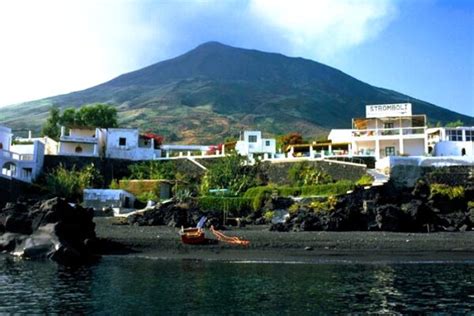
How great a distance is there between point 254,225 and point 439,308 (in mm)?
28285

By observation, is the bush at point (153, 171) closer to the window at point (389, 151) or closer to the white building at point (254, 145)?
the white building at point (254, 145)

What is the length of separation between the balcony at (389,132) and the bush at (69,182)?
2874 centimetres

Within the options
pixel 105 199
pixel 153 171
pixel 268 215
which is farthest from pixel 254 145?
pixel 105 199

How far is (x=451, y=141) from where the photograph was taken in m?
56.7

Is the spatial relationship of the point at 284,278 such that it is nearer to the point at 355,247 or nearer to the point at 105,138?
the point at 355,247

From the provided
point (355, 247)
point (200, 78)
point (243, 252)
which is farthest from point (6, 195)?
point (200, 78)

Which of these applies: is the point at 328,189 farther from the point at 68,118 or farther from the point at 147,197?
the point at 68,118

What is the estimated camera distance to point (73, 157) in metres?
61.0

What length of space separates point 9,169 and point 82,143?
11.1 m

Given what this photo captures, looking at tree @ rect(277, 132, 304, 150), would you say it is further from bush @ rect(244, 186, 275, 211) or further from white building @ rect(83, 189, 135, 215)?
white building @ rect(83, 189, 135, 215)

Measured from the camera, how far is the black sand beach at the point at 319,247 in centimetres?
2859

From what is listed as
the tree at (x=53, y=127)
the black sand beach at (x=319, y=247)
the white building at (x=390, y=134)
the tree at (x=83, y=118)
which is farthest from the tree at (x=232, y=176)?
the tree at (x=53, y=127)

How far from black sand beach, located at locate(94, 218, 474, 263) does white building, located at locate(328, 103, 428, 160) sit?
73.0 ft

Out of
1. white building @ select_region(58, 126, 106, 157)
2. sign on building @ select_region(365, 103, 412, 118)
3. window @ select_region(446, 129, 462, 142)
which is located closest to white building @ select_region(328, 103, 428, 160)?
sign on building @ select_region(365, 103, 412, 118)
